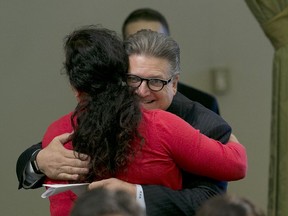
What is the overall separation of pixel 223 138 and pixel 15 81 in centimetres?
227

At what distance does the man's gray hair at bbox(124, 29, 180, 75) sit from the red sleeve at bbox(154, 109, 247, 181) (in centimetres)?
20

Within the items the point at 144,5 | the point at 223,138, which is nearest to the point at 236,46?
the point at 144,5

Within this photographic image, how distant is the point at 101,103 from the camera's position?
1.86 metres

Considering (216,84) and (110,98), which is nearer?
(110,98)

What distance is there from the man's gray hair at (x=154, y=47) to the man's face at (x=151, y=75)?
0.01 m

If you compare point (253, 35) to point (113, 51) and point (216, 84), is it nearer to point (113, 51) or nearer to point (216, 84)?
point (216, 84)

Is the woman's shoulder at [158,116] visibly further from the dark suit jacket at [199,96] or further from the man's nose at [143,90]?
the dark suit jacket at [199,96]

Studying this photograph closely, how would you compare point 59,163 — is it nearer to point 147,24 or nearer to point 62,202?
point 62,202

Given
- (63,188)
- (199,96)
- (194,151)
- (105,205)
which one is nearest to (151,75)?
(194,151)

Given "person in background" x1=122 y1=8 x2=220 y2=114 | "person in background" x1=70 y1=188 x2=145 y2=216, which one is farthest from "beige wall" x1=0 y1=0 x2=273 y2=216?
"person in background" x1=70 y1=188 x2=145 y2=216

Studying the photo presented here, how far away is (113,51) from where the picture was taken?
1.89 meters

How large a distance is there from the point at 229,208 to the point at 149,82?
0.64 metres

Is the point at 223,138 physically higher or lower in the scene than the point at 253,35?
higher

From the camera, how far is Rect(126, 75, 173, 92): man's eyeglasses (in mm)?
1941
